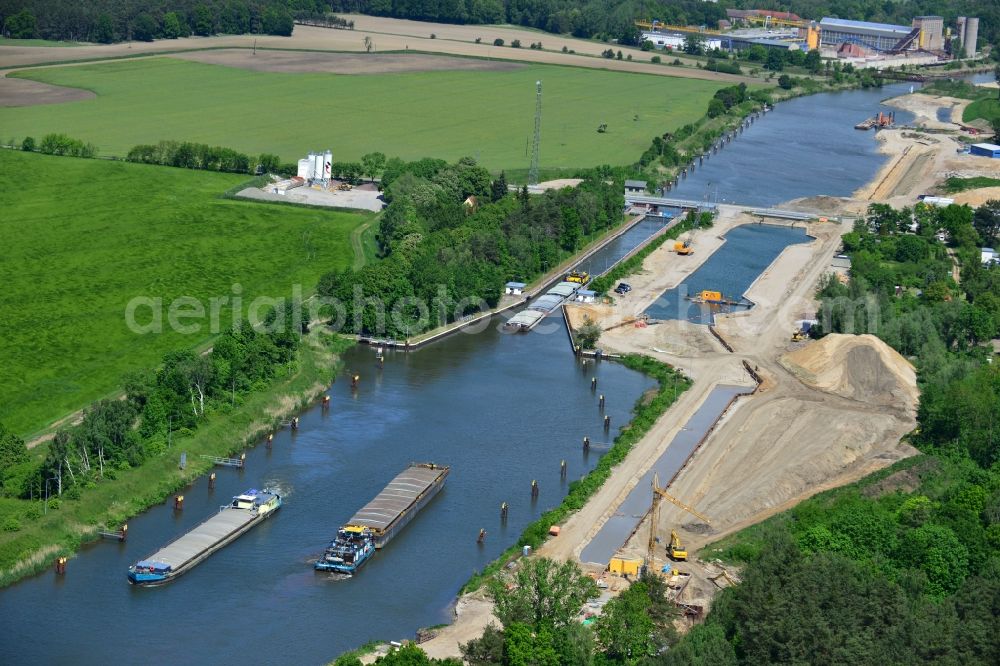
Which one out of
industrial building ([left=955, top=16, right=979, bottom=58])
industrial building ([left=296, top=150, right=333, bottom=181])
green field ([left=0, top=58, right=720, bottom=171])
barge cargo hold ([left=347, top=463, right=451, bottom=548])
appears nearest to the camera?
barge cargo hold ([left=347, top=463, right=451, bottom=548])

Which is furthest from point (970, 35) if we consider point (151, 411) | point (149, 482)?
point (149, 482)

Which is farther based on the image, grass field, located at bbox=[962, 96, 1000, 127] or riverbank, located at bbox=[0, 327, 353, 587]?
grass field, located at bbox=[962, 96, 1000, 127]

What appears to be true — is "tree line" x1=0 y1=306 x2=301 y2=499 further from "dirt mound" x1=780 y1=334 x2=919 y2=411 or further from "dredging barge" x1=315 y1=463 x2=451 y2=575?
"dirt mound" x1=780 y1=334 x2=919 y2=411

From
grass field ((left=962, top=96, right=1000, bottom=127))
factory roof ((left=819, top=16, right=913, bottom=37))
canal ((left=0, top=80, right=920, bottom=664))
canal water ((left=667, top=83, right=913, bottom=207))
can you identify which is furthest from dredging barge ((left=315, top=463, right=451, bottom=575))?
factory roof ((left=819, top=16, right=913, bottom=37))

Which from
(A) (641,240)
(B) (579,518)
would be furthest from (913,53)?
(B) (579,518)

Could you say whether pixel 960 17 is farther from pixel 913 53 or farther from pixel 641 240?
pixel 641 240

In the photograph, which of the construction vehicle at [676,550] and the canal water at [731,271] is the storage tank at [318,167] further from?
the construction vehicle at [676,550]

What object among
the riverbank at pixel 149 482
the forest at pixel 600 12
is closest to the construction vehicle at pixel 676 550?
the riverbank at pixel 149 482
